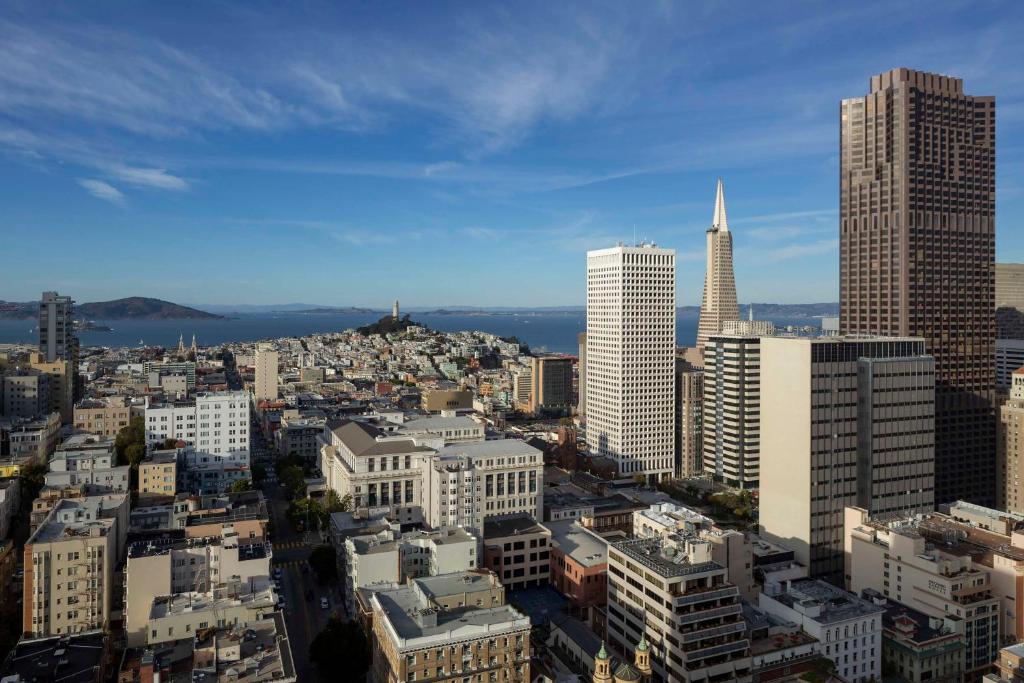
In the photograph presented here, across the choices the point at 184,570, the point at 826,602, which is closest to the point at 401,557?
the point at 184,570

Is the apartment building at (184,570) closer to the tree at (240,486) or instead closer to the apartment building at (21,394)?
the tree at (240,486)

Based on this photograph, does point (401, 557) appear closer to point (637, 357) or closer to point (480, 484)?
point (480, 484)

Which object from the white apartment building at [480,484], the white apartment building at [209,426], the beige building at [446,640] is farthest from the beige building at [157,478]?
the beige building at [446,640]

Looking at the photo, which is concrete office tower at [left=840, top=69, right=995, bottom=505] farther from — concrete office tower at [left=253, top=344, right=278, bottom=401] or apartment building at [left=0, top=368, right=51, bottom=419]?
apartment building at [left=0, top=368, right=51, bottom=419]

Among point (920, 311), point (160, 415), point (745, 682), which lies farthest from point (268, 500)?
point (920, 311)

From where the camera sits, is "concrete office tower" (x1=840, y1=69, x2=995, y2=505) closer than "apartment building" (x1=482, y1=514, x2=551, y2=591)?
No

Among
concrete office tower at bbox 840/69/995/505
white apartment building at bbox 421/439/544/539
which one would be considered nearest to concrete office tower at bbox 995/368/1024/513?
concrete office tower at bbox 840/69/995/505
